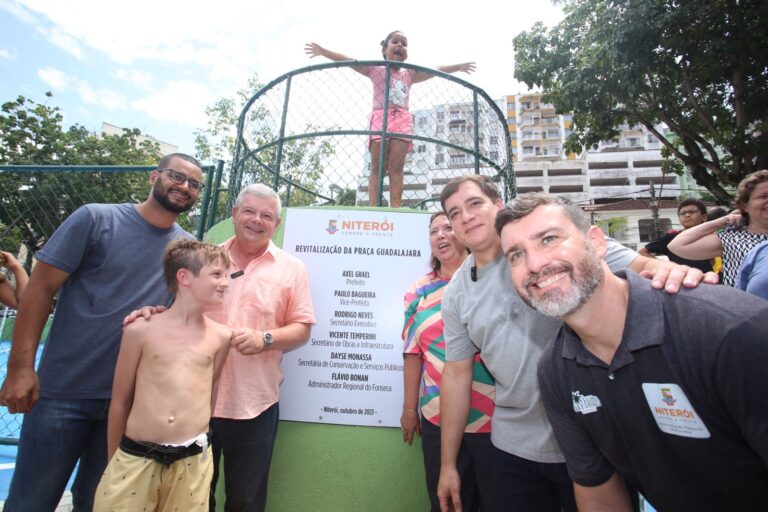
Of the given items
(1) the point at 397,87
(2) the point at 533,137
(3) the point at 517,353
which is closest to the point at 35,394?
(3) the point at 517,353

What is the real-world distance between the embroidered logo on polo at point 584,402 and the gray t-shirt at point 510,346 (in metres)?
0.27

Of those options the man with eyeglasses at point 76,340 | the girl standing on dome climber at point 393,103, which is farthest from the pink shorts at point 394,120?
the man with eyeglasses at point 76,340

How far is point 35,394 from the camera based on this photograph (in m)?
2.12

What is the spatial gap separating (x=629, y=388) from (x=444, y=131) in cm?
281

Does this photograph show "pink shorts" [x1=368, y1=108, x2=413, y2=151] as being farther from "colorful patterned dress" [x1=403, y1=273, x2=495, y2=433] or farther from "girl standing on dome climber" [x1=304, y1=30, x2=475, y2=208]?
"colorful patterned dress" [x1=403, y1=273, x2=495, y2=433]

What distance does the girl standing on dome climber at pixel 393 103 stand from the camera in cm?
358

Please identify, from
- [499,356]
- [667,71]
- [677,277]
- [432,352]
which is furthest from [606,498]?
[667,71]

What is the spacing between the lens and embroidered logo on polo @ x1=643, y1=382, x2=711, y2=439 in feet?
4.22

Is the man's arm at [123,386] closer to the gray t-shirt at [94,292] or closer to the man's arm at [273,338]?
the gray t-shirt at [94,292]

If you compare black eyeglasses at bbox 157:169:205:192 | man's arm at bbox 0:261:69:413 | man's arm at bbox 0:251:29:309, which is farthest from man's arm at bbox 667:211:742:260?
man's arm at bbox 0:251:29:309

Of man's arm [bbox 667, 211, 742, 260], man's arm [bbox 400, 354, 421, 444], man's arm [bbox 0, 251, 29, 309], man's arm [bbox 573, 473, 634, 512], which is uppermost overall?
man's arm [bbox 667, 211, 742, 260]

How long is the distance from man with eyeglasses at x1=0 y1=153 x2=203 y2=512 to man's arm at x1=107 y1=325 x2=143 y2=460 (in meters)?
0.34

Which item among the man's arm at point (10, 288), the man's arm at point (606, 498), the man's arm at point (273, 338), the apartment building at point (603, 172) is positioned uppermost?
the apartment building at point (603, 172)

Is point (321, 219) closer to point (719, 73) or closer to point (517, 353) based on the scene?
point (517, 353)
